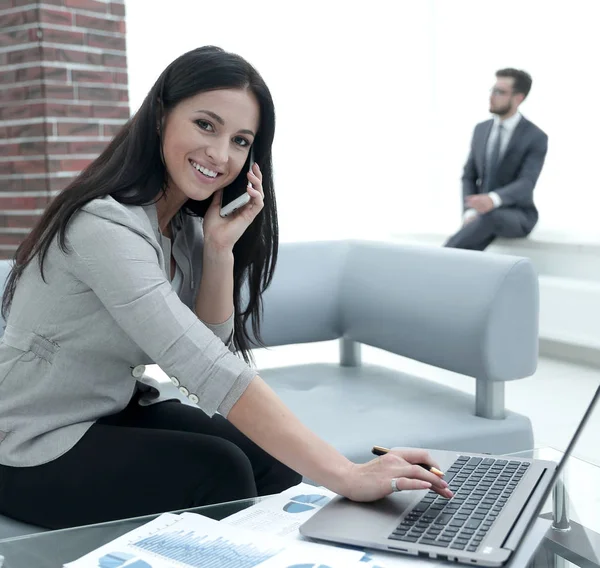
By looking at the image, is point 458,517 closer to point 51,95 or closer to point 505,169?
point 51,95

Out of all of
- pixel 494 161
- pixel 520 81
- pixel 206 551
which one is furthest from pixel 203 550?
pixel 520 81

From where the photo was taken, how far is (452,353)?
2250 millimetres

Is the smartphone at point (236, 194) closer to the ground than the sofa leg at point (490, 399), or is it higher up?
higher up

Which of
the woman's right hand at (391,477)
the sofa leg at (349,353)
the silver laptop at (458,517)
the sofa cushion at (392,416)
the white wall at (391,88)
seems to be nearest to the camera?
the silver laptop at (458,517)

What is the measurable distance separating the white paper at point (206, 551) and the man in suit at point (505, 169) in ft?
13.7

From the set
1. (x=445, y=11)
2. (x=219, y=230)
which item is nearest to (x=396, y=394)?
(x=219, y=230)

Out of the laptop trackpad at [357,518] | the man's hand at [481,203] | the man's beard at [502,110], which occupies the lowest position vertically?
the laptop trackpad at [357,518]

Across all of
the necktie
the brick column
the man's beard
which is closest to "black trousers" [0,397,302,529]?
the brick column

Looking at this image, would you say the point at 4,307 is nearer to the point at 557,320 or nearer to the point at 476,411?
the point at 476,411

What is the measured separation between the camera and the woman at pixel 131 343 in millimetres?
1325

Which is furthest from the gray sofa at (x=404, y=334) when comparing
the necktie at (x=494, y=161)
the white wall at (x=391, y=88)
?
the white wall at (x=391, y=88)

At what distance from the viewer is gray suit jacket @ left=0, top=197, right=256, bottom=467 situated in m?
1.32

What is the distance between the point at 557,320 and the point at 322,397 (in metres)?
2.93

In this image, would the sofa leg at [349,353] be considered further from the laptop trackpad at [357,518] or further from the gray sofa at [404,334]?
the laptop trackpad at [357,518]
